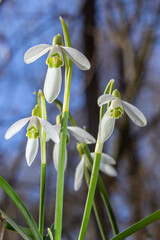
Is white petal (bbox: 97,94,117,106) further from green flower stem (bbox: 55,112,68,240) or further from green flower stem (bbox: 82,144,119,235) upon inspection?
green flower stem (bbox: 82,144,119,235)

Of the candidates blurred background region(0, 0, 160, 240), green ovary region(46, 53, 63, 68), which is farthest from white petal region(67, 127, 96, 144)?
blurred background region(0, 0, 160, 240)

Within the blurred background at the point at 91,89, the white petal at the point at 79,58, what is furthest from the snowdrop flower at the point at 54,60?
the blurred background at the point at 91,89

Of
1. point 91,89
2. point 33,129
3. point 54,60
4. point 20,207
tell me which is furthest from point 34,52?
point 91,89

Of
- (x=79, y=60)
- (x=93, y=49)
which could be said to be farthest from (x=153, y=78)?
(x=79, y=60)

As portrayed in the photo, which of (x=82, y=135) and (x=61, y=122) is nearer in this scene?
(x=61, y=122)

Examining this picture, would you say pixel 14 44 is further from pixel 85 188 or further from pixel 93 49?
pixel 85 188

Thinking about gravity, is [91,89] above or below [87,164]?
above

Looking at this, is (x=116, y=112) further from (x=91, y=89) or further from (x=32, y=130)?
(x=91, y=89)
